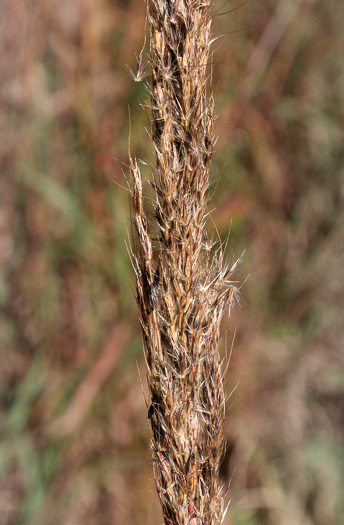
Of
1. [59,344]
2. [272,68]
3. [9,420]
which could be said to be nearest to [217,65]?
[272,68]

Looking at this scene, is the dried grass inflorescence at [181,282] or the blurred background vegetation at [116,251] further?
the blurred background vegetation at [116,251]

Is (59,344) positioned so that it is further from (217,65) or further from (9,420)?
(217,65)

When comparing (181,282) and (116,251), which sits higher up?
(181,282)

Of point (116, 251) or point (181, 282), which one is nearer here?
point (181, 282)

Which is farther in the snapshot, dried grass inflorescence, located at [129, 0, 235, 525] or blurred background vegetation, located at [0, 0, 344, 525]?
blurred background vegetation, located at [0, 0, 344, 525]
